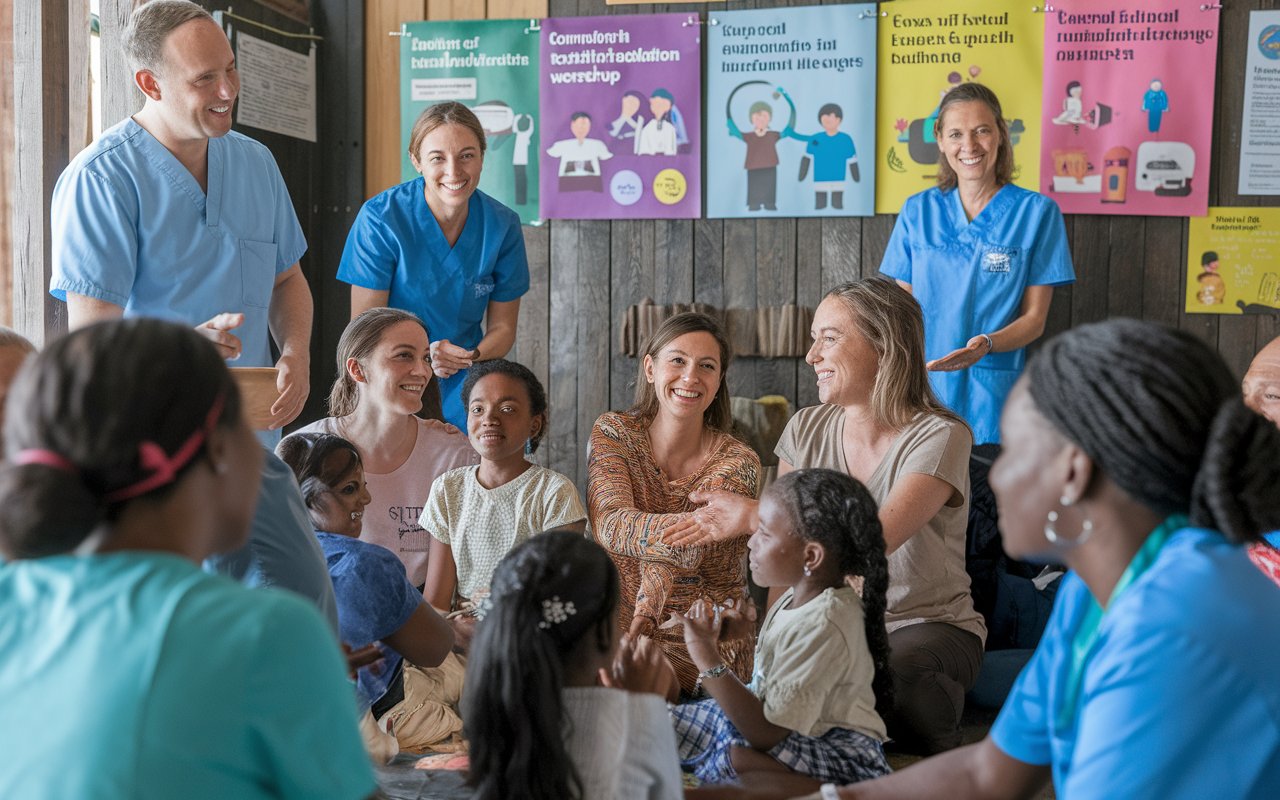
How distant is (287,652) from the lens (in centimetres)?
77

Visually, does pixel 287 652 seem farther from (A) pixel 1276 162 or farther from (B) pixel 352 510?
(A) pixel 1276 162

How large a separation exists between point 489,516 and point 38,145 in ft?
4.43

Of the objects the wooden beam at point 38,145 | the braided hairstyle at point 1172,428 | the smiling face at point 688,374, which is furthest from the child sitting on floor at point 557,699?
the wooden beam at point 38,145

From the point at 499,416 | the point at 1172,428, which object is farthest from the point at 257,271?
the point at 1172,428

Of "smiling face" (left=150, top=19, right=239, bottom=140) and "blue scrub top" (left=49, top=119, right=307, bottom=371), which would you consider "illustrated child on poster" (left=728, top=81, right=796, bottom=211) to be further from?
"smiling face" (left=150, top=19, right=239, bottom=140)

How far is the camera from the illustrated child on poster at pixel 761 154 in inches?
146

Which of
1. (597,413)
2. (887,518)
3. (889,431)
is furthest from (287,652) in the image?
(597,413)

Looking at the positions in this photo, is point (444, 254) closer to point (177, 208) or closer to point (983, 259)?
point (177, 208)

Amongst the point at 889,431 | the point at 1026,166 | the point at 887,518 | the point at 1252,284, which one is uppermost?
the point at 1026,166

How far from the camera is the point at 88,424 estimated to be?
2.54 feet

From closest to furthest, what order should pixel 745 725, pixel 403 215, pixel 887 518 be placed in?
pixel 745 725
pixel 887 518
pixel 403 215

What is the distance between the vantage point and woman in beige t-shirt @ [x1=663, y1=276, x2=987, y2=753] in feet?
6.80

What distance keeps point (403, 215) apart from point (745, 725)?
80.6 inches

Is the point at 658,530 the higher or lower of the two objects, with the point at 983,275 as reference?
lower
